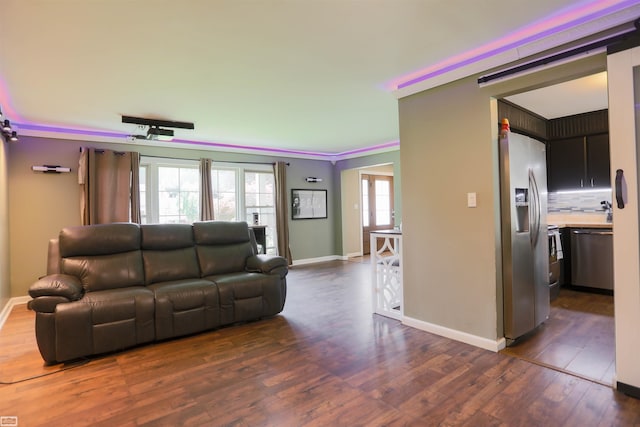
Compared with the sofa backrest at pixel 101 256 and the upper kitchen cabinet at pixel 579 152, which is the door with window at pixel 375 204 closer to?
the upper kitchen cabinet at pixel 579 152

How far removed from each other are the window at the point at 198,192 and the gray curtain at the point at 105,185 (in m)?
0.34

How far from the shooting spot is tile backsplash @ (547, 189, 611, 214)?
4.57 meters

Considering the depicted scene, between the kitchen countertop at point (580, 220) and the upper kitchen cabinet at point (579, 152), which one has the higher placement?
the upper kitchen cabinet at point (579, 152)

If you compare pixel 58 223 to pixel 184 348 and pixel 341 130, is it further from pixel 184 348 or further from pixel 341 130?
pixel 341 130

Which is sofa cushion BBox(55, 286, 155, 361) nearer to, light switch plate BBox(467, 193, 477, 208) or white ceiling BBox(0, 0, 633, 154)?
white ceiling BBox(0, 0, 633, 154)

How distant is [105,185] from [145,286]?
249cm

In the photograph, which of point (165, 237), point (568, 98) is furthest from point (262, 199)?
point (568, 98)

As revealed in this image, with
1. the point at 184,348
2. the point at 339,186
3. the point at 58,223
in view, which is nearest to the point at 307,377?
the point at 184,348

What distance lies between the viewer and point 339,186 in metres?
7.80

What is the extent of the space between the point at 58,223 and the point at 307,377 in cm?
457

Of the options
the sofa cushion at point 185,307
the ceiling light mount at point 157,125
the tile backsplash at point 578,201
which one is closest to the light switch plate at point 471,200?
the sofa cushion at point 185,307

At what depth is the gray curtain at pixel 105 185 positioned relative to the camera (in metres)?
4.89

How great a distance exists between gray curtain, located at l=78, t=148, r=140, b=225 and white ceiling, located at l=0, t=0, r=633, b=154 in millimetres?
849

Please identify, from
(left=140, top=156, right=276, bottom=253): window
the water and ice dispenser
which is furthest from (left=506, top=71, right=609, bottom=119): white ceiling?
(left=140, top=156, right=276, bottom=253): window
